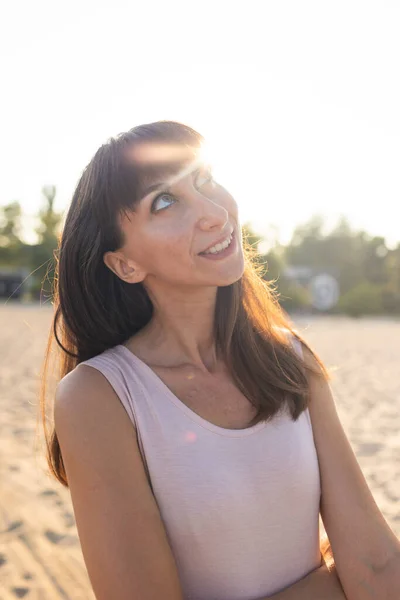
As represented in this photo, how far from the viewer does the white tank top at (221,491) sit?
1540mm

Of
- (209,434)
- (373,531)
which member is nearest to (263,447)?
(209,434)

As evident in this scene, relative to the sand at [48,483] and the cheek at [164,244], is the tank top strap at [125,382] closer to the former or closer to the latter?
the cheek at [164,244]

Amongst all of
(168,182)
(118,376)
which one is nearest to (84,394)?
(118,376)

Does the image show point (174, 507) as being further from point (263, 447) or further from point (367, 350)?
point (367, 350)

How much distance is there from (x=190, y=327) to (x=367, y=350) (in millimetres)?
15752

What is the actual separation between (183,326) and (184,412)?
0.39 meters

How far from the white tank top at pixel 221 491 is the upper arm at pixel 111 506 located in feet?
0.24

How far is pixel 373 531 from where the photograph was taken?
67.9 inches

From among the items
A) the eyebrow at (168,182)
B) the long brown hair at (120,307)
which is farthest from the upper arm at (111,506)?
the eyebrow at (168,182)

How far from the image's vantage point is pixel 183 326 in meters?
1.93

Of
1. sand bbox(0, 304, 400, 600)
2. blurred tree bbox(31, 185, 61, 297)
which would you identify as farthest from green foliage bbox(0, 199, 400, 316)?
sand bbox(0, 304, 400, 600)

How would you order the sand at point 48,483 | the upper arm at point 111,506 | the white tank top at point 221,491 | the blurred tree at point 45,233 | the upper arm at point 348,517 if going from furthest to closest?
1. the blurred tree at point 45,233
2. the sand at point 48,483
3. the upper arm at point 348,517
4. the white tank top at point 221,491
5. the upper arm at point 111,506

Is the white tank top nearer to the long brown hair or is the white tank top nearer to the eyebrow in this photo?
the long brown hair

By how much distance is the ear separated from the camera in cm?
184
